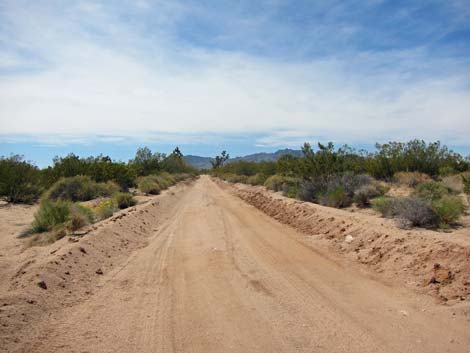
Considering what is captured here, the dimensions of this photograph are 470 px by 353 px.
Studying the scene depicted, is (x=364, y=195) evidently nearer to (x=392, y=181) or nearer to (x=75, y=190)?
(x=392, y=181)

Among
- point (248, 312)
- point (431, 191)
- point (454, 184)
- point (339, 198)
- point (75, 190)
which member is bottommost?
point (248, 312)

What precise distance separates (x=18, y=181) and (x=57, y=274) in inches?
811

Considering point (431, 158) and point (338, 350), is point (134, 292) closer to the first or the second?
point (338, 350)

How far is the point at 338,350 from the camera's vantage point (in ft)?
17.7

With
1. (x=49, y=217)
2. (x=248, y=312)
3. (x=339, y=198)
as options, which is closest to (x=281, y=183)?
(x=339, y=198)

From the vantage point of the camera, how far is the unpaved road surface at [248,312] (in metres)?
5.66

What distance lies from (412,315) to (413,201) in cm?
770

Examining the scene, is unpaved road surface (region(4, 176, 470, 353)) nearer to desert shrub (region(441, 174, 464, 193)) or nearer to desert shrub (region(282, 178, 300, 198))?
desert shrub (region(441, 174, 464, 193))

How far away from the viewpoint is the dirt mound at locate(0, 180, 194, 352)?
6543mm

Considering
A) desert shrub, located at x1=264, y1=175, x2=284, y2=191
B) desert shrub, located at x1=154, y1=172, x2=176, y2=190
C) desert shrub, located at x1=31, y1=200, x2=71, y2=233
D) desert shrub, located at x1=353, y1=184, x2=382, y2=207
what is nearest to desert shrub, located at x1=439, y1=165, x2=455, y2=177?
desert shrub, located at x1=353, y1=184, x2=382, y2=207

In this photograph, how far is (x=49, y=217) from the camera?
15.6 meters

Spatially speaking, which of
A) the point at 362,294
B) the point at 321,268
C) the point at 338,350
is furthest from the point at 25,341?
the point at 321,268

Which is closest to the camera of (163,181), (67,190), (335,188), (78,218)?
(78,218)

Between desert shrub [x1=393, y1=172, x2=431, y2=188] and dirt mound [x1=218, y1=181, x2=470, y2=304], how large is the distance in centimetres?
1313
